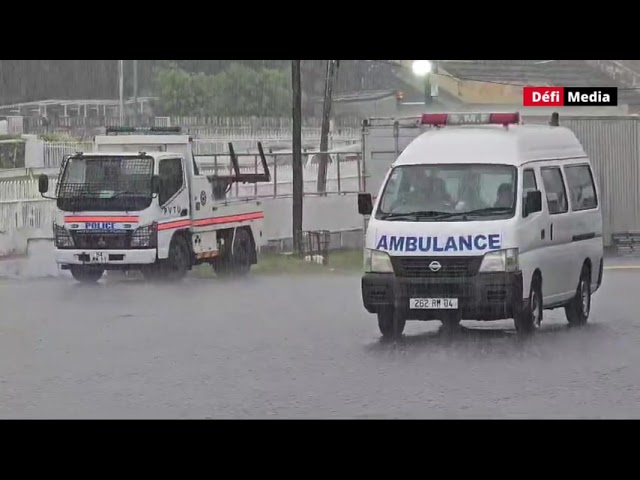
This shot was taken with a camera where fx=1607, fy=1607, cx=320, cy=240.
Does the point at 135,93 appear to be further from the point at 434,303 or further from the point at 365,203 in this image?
the point at 434,303

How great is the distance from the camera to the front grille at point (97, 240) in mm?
17438

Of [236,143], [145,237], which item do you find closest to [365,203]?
[236,143]

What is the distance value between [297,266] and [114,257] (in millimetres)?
2043

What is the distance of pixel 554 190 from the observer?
46.0 ft

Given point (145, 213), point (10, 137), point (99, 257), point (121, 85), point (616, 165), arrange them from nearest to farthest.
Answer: point (121, 85), point (10, 137), point (616, 165), point (99, 257), point (145, 213)

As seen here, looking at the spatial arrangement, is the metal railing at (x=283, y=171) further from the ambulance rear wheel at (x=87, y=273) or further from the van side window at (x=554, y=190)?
the van side window at (x=554, y=190)

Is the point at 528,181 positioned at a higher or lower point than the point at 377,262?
higher

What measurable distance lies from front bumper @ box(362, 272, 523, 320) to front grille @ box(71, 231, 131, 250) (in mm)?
4921

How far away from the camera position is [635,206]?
1633 centimetres

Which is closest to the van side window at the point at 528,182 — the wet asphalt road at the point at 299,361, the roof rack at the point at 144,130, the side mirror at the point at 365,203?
the wet asphalt road at the point at 299,361

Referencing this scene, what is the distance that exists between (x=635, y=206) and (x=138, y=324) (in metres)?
5.18

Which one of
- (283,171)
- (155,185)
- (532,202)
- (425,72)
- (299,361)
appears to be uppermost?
(425,72)

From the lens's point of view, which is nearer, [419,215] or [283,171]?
[419,215]
